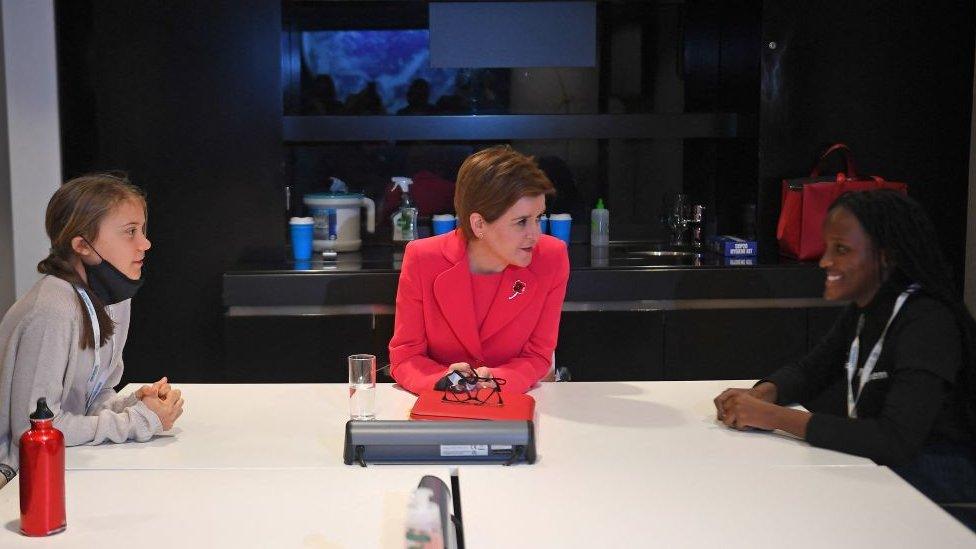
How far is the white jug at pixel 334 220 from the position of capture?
4613mm

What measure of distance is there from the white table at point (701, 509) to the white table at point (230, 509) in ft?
0.55

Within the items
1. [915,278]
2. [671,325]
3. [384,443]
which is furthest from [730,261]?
[384,443]

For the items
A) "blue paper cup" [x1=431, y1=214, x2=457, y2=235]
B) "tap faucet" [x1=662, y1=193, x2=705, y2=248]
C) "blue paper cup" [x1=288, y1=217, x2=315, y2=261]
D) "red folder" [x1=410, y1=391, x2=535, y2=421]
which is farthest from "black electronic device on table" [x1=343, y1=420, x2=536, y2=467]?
"tap faucet" [x1=662, y1=193, x2=705, y2=248]

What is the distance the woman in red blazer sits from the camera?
9.36ft

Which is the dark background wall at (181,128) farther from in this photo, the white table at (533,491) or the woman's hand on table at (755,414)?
the woman's hand on table at (755,414)

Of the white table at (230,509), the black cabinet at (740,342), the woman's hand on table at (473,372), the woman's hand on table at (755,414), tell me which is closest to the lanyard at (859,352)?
the woman's hand on table at (755,414)

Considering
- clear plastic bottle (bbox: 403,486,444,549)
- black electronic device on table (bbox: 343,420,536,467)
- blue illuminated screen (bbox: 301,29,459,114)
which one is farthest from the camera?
blue illuminated screen (bbox: 301,29,459,114)

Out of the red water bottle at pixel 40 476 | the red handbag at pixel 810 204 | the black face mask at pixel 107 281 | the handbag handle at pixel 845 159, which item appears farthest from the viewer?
the handbag handle at pixel 845 159

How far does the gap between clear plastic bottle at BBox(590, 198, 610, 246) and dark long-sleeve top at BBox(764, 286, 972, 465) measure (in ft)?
7.52

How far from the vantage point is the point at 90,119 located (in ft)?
14.3

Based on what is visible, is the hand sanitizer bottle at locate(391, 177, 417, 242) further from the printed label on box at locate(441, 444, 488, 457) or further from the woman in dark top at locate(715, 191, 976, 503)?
the printed label on box at locate(441, 444, 488, 457)

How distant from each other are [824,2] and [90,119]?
9.80ft

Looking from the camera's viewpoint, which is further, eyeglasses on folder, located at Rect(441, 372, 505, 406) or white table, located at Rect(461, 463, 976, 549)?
eyeglasses on folder, located at Rect(441, 372, 505, 406)

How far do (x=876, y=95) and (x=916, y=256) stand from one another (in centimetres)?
239
